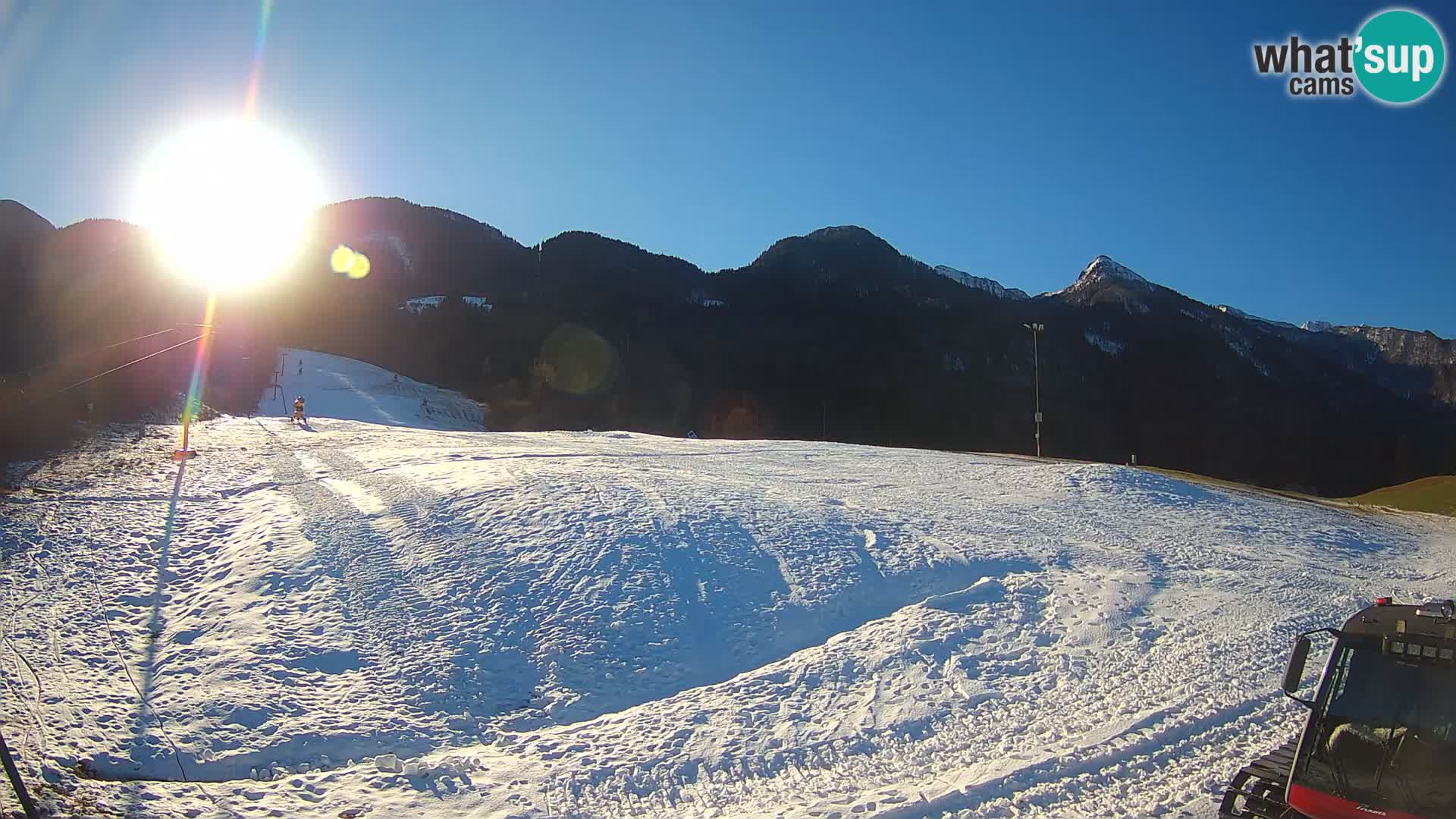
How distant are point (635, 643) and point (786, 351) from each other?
379ft

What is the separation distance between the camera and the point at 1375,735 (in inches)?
223

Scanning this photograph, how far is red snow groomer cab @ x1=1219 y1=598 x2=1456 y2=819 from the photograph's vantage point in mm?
5320

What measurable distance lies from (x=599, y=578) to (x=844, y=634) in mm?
4077

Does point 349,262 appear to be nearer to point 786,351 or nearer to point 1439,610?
point 786,351

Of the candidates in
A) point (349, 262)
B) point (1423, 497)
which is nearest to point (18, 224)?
point (349, 262)

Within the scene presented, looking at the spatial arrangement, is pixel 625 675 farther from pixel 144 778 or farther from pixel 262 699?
pixel 144 778

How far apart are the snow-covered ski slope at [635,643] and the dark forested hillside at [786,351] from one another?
42.1 meters

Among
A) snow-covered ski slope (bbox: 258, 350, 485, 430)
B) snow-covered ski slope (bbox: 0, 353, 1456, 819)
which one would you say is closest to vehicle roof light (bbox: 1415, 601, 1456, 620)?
snow-covered ski slope (bbox: 0, 353, 1456, 819)

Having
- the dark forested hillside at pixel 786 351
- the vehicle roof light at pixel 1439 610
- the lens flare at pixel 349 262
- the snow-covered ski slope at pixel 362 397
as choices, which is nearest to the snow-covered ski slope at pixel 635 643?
the vehicle roof light at pixel 1439 610

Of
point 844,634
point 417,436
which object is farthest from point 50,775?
point 417,436

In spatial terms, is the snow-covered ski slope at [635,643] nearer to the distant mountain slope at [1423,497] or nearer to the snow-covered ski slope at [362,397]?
the distant mountain slope at [1423,497]

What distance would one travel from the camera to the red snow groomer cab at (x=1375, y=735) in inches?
209

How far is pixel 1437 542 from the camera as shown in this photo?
21.5 metres

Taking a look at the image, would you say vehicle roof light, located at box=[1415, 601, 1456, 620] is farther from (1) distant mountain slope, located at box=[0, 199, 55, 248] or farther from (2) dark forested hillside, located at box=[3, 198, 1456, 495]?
(1) distant mountain slope, located at box=[0, 199, 55, 248]
